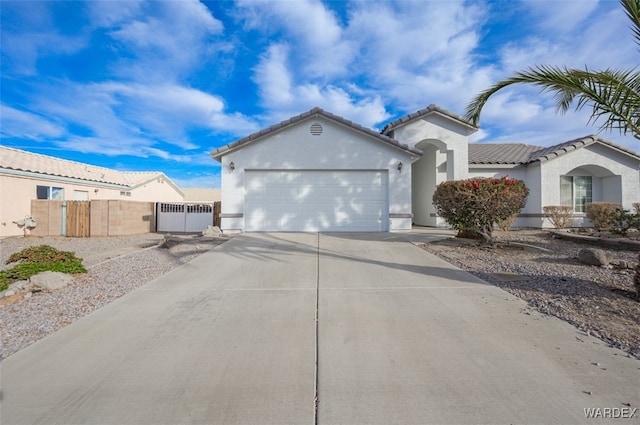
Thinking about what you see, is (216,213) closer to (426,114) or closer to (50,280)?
(50,280)

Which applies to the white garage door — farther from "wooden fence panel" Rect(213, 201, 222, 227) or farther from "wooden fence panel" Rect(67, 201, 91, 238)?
"wooden fence panel" Rect(67, 201, 91, 238)

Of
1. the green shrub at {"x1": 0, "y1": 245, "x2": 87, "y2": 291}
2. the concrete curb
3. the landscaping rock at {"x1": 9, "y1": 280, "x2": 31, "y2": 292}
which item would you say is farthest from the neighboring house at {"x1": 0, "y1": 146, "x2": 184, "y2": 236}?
the concrete curb

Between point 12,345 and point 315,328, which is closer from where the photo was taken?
point 12,345

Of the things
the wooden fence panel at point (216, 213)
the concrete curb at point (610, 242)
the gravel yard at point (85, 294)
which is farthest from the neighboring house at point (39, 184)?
the concrete curb at point (610, 242)

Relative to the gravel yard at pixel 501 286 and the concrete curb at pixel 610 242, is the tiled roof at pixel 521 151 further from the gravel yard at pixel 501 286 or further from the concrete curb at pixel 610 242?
the gravel yard at pixel 501 286

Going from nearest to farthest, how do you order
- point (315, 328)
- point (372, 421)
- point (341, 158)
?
1. point (372, 421)
2. point (315, 328)
3. point (341, 158)

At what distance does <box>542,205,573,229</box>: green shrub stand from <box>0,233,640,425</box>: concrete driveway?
10.9 metres

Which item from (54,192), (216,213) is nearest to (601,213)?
(216,213)

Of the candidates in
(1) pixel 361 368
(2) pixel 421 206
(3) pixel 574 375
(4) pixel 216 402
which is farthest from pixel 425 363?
(2) pixel 421 206

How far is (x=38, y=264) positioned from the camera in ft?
18.1

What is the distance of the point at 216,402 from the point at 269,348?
2.73ft

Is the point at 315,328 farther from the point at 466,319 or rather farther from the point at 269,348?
the point at 466,319

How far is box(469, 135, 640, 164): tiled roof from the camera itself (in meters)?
13.4

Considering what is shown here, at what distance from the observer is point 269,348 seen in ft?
10.3
